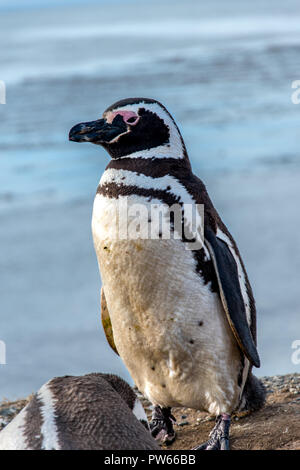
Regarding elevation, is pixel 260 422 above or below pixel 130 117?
below

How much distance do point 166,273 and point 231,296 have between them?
29 cm

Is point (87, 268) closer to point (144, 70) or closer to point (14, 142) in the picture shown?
point (14, 142)

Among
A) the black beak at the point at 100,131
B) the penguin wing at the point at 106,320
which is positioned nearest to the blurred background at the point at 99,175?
the penguin wing at the point at 106,320

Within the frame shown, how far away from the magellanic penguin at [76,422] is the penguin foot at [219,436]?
52 cm

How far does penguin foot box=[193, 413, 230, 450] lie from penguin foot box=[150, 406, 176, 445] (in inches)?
11.6

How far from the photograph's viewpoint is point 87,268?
298 inches

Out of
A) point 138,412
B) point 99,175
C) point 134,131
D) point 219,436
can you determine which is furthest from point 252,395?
point 99,175

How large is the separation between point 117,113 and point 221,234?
0.70 metres

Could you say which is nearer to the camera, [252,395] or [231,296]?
[231,296]

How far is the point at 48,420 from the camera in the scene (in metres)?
2.88

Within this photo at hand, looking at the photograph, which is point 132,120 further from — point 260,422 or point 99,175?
point 99,175

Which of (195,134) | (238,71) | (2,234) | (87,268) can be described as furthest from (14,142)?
(238,71)

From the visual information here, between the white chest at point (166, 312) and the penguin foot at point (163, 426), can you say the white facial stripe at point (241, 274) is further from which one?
the penguin foot at point (163, 426)

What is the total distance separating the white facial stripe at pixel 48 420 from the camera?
2771 mm
